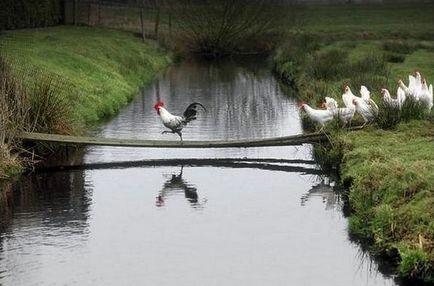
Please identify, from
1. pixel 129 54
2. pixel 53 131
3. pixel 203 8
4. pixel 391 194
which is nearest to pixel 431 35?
pixel 203 8

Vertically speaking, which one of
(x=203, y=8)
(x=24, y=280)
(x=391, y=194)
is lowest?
(x=24, y=280)

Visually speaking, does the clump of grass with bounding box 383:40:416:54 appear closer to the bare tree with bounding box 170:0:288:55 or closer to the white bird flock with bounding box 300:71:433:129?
the bare tree with bounding box 170:0:288:55

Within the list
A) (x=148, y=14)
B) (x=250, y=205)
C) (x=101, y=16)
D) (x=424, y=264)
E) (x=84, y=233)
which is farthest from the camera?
(x=148, y=14)

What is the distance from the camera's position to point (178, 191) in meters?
19.2

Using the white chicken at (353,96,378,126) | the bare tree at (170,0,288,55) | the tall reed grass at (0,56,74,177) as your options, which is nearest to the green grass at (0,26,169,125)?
the tall reed grass at (0,56,74,177)

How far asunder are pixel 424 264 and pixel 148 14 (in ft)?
196

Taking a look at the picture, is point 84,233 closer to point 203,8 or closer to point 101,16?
point 203,8

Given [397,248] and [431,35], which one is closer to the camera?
[397,248]

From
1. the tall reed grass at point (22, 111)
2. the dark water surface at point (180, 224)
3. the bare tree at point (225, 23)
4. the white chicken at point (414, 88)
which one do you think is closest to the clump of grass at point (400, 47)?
the bare tree at point (225, 23)

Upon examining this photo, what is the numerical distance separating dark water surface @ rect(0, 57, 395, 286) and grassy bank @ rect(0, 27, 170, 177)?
1239mm

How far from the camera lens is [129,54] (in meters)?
46.2

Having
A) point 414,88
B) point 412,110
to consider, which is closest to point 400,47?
point 414,88

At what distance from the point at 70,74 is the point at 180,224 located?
17.0 m

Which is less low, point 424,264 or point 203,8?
point 203,8
